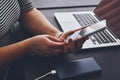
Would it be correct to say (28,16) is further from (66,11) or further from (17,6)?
(66,11)

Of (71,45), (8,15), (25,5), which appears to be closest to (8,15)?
(8,15)

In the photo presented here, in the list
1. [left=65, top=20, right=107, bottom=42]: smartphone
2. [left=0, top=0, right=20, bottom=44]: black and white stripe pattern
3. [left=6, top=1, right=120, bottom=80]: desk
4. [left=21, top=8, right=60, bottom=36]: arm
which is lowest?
[left=6, top=1, right=120, bottom=80]: desk

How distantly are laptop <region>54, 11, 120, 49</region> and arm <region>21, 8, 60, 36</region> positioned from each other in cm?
6

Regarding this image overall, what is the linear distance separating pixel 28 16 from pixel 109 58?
0.44 m

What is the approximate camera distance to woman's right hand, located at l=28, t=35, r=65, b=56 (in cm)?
83

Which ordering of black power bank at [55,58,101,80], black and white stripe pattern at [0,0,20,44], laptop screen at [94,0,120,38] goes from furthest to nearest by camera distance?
1. laptop screen at [94,0,120,38]
2. black and white stripe pattern at [0,0,20,44]
3. black power bank at [55,58,101,80]

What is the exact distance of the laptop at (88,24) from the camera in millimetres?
917

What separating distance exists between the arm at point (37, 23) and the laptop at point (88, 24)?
57 millimetres

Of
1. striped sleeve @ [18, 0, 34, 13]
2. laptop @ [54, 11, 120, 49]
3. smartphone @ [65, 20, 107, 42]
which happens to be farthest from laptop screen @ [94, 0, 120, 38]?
striped sleeve @ [18, 0, 34, 13]

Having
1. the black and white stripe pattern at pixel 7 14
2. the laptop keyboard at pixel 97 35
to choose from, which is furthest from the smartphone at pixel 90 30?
the black and white stripe pattern at pixel 7 14

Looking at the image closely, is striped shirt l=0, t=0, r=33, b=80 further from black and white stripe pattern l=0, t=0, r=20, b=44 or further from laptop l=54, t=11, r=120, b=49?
laptop l=54, t=11, r=120, b=49

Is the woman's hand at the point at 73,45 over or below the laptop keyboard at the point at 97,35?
over

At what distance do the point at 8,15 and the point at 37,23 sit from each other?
7.2 inches

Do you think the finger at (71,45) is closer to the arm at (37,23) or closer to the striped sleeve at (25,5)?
the arm at (37,23)
